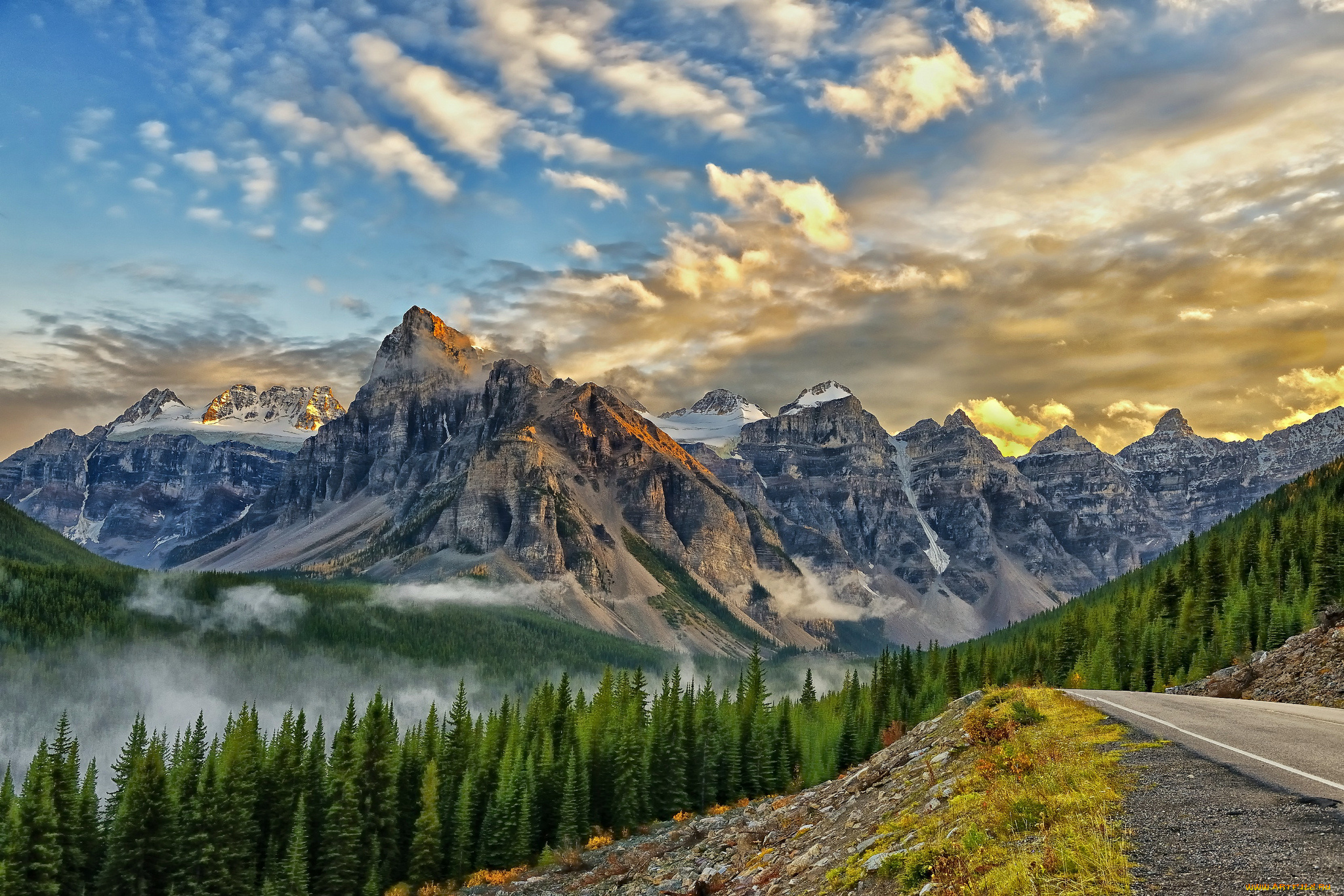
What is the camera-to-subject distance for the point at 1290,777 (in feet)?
54.2

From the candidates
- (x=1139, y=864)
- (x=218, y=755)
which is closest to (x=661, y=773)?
(x=218, y=755)

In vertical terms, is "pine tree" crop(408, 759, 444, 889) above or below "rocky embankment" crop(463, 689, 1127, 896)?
below

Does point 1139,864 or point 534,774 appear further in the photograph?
point 534,774

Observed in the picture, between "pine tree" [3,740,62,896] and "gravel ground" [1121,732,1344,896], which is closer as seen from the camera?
"gravel ground" [1121,732,1344,896]

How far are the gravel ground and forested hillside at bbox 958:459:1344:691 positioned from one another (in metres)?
56.9

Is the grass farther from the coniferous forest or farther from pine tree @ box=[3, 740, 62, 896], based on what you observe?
pine tree @ box=[3, 740, 62, 896]

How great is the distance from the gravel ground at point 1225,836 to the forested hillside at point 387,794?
232 ft

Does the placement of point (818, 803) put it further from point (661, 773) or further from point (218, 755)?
point (218, 755)

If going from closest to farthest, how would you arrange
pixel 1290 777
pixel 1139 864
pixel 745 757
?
1. pixel 1139 864
2. pixel 1290 777
3. pixel 745 757

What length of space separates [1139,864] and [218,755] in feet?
363

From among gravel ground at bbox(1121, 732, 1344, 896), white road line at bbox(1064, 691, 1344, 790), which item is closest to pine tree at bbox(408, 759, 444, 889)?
white road line at bbox(1064, 691, 1344, 790)

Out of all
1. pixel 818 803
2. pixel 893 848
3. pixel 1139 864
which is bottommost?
pixel 818 803

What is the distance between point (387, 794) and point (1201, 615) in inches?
3473

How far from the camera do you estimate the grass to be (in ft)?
40.8
